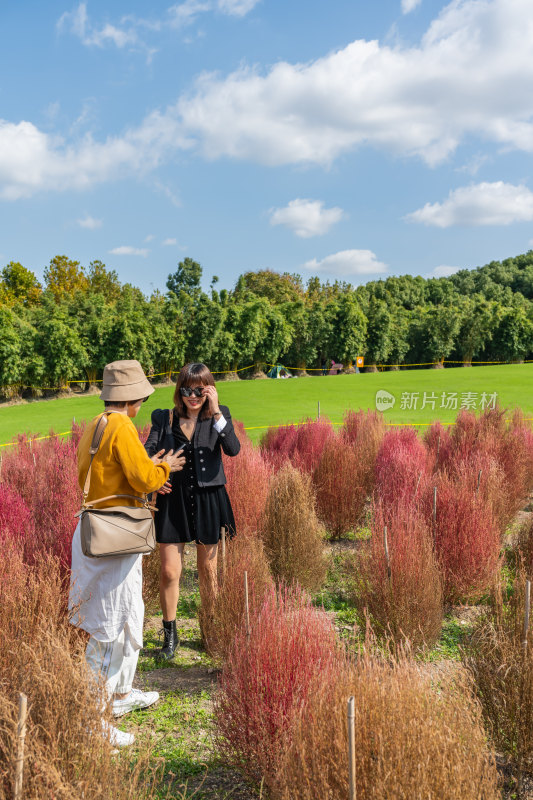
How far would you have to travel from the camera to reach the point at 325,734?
1729 mm

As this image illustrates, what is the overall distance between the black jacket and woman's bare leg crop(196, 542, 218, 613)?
1.29 feet

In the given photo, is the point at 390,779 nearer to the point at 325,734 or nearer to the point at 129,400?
the point at 325,734

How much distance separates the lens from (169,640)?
11.5 feet

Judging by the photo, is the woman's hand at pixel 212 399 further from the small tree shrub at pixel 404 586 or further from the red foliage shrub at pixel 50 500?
the small tree shrub at pixel 404 586

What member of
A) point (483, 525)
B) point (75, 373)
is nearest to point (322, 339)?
point (75, 373)

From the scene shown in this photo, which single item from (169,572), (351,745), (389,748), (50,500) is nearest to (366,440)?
(50,500)

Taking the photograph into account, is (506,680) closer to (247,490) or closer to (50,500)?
(247,490)

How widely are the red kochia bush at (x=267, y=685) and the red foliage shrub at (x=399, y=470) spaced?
2.50 metres

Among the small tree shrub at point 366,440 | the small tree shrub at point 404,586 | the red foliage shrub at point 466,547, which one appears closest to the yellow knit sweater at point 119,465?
the small tree shrub at point 404,586

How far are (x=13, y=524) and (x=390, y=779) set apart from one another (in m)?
3.10

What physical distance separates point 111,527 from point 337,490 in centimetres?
373

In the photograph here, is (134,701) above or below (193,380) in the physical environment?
below

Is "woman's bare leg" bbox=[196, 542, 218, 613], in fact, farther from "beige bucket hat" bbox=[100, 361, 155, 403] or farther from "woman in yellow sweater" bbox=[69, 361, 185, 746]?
"beige bucket hat" bbox=[100, 361, 155, 403]

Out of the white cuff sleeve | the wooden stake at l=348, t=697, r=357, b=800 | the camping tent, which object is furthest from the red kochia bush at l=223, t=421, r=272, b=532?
the camping tent
